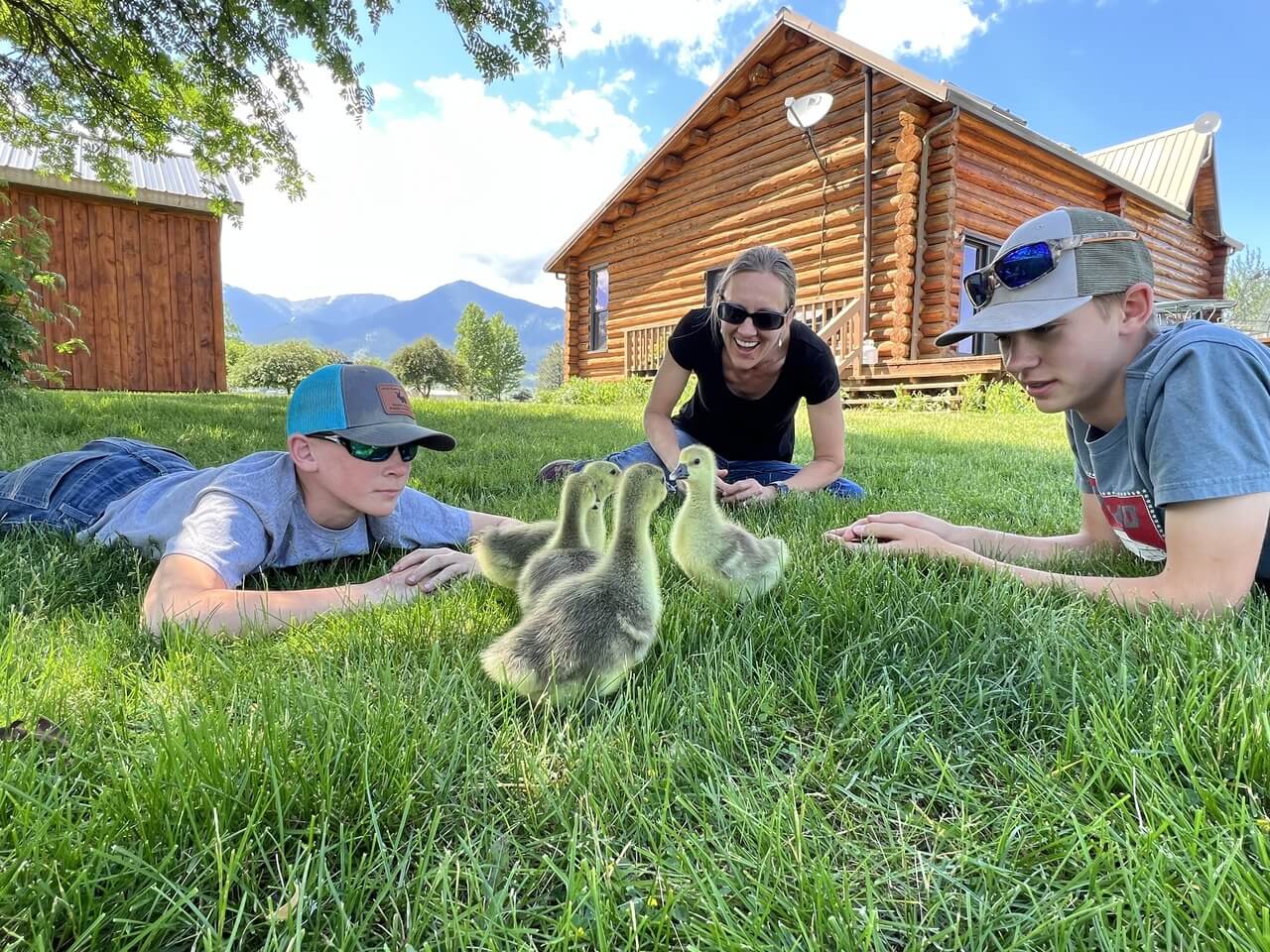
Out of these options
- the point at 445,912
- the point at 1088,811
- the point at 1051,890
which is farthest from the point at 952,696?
the point at 445,912

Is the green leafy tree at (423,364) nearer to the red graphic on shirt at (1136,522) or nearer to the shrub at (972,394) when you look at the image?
the shrub at (972,394)

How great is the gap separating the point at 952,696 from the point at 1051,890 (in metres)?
0.62

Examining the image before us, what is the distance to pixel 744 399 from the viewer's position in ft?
16.7

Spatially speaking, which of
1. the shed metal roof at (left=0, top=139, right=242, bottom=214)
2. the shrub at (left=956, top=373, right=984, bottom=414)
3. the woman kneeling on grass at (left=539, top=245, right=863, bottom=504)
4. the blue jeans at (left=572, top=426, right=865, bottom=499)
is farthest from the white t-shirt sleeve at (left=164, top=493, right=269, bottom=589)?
the shrub at (left=956, top=373, right=984, bottom=414)

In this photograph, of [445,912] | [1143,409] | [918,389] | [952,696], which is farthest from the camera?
[918,389]

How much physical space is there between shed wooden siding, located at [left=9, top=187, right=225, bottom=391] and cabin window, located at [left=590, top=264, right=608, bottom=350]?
11.3m

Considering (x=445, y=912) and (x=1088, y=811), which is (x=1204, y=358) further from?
(x=445, y=912)

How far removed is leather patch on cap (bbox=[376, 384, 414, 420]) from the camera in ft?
8.84

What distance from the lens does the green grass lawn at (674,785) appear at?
1.10 metres

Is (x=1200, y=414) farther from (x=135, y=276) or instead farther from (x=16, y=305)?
(x=135, y=276)

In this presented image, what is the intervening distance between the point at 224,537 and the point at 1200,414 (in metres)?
3.32

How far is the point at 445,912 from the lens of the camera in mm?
1102

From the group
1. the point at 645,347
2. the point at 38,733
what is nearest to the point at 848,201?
the point at 645,347

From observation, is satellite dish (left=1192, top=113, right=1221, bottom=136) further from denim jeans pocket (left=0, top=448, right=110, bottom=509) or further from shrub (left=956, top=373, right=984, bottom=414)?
denim jeans pocket (left=0, top=448, right=110, bottom=509)
